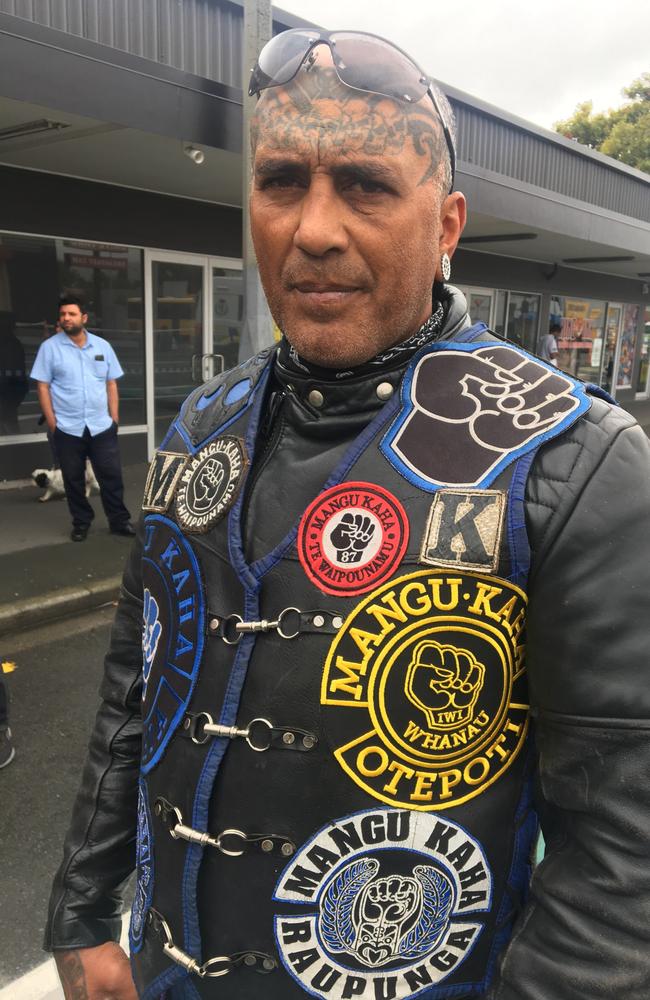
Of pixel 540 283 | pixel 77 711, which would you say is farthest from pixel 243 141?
pixel 540 283

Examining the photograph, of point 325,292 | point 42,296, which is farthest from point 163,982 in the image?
point 42,296

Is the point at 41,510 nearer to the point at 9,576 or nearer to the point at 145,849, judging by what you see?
the point at 9,576

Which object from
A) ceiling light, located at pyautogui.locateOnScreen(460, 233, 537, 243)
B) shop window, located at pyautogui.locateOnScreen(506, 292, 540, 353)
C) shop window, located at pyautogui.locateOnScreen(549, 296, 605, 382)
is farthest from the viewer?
shop window, located at pyautogui.locateOnScreen(549, 296, 605, 382)

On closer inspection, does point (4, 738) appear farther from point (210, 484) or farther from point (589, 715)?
point (589, 715)

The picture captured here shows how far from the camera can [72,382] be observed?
20.0ft

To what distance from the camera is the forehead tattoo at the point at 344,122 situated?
3.19 ft

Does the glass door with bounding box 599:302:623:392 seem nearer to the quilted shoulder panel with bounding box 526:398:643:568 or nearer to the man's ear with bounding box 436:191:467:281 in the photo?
the man's ear with bounding box 436:191:467:281

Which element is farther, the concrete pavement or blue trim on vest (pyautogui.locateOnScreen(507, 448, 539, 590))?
the concrete pavement

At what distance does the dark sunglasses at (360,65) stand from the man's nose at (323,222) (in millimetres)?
143

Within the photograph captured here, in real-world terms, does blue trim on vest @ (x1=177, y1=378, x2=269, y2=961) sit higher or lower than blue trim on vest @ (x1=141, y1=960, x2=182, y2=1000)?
higher

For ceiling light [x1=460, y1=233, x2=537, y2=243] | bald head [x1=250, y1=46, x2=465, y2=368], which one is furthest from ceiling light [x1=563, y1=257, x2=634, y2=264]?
bald head [x1=250, y1=46, x2=465, y2=368]

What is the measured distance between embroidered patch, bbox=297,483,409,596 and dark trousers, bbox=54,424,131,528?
5540mm

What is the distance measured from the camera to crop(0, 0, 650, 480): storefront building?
5.10m

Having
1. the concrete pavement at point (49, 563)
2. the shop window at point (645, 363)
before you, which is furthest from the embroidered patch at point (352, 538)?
the shop window at point (645, 363)
